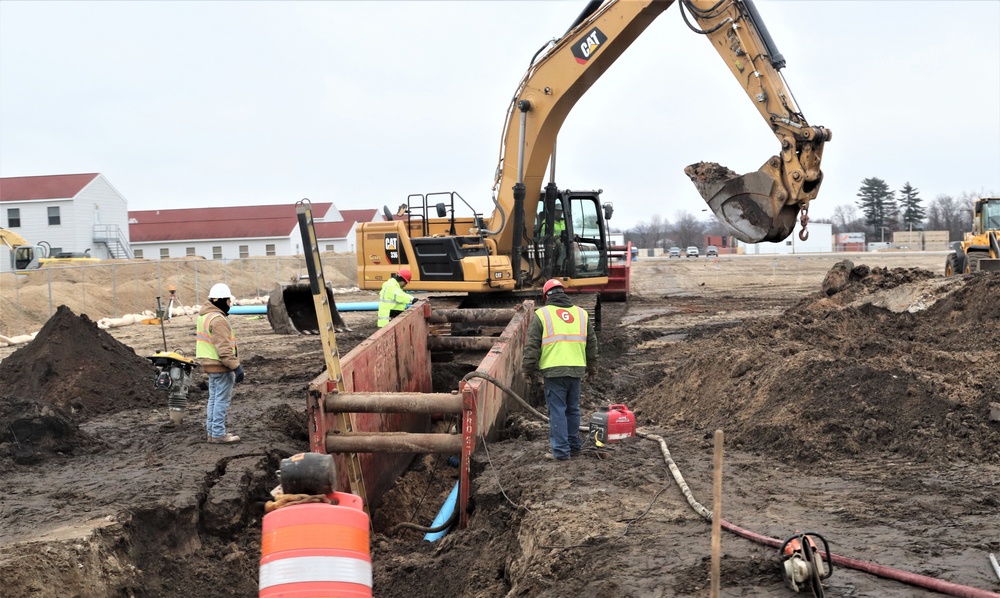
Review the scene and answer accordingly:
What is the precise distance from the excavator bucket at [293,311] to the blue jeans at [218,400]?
1039 centimetres

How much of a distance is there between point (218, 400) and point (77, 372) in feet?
13.6

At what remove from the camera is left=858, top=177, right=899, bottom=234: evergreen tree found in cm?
10850

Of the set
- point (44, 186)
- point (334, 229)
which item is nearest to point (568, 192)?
point (44, 186)

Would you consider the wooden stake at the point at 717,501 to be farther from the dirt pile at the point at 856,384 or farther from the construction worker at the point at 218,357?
the construction worker at the point at 218,357

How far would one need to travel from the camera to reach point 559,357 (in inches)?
298

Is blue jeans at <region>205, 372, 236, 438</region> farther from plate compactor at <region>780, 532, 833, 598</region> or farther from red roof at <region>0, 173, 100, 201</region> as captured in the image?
red roof at <region>0, 173, 100, 201</region>

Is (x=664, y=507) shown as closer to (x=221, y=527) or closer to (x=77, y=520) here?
(x=221, y=527)

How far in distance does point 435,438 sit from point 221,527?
1.77 metres

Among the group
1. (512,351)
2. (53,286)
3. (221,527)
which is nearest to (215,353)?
(221,527)

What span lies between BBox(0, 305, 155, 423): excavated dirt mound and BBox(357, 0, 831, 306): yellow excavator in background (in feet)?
12.7

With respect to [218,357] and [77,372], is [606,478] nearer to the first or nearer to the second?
[218,357]

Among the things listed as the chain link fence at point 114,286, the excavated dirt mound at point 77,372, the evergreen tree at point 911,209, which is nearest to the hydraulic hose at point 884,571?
the excavated dirt mound at point 77,372

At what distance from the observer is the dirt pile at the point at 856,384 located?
768cm

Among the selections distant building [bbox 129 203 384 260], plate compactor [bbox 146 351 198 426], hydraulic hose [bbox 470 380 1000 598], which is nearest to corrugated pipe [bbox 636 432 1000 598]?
hydraulic hose [bbox 470 380 1000 598]
